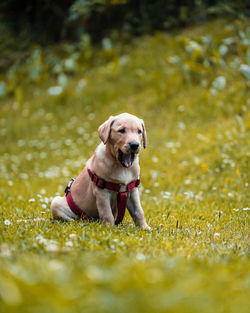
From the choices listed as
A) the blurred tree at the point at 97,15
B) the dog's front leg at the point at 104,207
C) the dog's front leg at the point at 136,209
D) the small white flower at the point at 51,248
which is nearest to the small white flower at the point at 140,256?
the small white flower at the point at 51,248

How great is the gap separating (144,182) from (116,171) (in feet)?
11.9

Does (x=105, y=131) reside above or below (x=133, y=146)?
above

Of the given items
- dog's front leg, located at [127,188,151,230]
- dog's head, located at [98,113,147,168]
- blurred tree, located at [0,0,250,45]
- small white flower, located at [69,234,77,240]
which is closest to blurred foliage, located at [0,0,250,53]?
blurred tree, located at [0,0,250,45]

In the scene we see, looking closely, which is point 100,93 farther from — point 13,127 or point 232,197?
point 232,197

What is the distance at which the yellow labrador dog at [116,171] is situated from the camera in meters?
4.22

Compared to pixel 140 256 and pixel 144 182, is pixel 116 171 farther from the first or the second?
pixel 144 182

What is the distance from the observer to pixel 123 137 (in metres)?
4.18

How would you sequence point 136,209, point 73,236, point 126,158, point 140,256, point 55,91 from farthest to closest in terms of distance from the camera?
point 55,91, point 136,209, point 126,158, point 73,236, point 140,256

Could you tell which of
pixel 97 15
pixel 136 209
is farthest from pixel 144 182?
pixel 97 15

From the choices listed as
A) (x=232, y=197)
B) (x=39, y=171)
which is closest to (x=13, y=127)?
(x=39, y=171)

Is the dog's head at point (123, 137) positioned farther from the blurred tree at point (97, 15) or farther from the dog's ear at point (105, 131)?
the blurred tree at point (97, 15)

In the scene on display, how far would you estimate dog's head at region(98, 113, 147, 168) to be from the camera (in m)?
4.11

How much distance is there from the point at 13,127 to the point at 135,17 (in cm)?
702

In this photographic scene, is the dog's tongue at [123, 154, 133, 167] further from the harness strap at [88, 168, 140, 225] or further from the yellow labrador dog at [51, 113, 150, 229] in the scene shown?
the harness strap at [88, 168, 140, 225]
